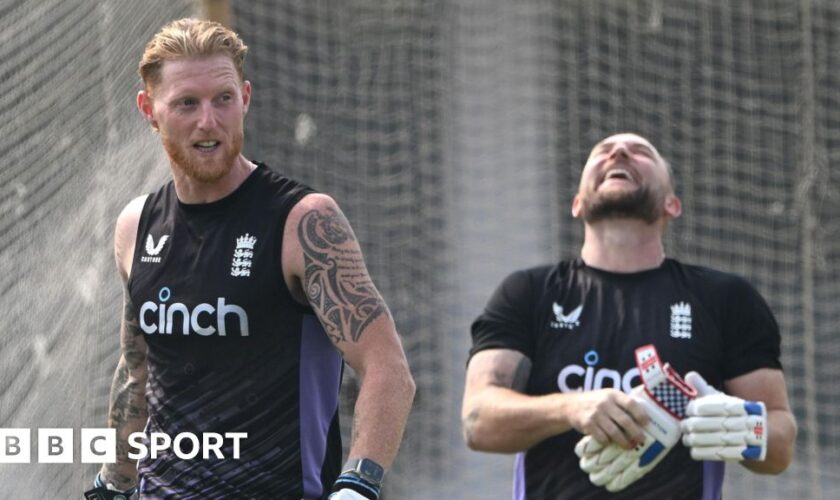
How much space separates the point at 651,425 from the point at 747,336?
517 mm

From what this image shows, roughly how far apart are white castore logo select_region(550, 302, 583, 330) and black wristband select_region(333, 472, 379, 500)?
1.41 metres

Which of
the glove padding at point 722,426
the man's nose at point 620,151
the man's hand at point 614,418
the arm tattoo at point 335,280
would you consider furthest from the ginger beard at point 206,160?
the man's nose at point 620,151

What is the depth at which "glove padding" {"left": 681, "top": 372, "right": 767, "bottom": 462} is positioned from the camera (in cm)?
441

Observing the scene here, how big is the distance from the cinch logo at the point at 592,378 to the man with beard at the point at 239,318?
997 mm

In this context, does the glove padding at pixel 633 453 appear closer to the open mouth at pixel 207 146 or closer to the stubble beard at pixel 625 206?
the stubble beard at pixel 625 206

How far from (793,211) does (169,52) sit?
18.9 ft

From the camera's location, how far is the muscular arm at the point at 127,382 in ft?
13.7

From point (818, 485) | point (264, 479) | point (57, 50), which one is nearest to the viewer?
point (264, 479)

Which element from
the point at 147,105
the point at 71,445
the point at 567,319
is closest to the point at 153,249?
the point at 147,105

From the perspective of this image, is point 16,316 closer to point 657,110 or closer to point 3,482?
point 3,482

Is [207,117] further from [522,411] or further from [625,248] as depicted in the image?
[625,248]

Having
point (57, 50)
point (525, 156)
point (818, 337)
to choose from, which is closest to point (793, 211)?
point (818, 337)

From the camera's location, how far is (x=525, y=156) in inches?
367

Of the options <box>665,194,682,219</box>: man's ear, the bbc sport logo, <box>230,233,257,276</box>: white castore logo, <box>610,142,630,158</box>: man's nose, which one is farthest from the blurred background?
<box>230,233,257,276</box>: white castore logo
